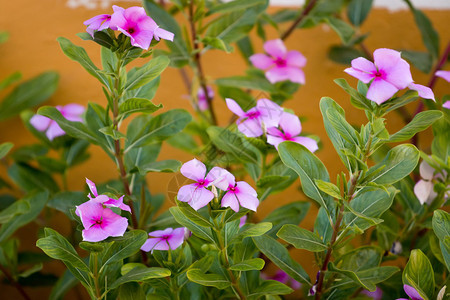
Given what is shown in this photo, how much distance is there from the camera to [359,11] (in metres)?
1.35

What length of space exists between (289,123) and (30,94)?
2.40 ft

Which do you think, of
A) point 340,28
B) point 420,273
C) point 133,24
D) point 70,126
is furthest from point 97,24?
point 340,28

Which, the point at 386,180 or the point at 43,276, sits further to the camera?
the point at 43,276

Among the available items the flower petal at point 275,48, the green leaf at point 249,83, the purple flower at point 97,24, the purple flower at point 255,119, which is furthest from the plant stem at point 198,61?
the purple flower at point 97,24

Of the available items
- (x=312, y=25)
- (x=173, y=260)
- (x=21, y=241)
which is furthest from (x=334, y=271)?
(x=21, y=241)

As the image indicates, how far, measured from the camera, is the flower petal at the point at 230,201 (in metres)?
0.65

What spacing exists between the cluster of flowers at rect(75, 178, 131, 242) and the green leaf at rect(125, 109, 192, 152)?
8.5 inches

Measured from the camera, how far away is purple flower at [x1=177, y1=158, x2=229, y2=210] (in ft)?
2.14

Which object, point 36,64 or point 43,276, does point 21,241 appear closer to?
point 43,276

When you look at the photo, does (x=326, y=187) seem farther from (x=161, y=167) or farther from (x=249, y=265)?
(x=161, y=167)

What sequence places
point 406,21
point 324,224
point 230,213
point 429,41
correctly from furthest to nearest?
point 406,21 → point 429,41 → point 324,224 → point 230,213

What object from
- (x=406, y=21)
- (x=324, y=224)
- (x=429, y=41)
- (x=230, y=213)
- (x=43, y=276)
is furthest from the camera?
(x=406, y=21)

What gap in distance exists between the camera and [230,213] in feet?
2.28

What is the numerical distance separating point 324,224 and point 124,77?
36 cm
